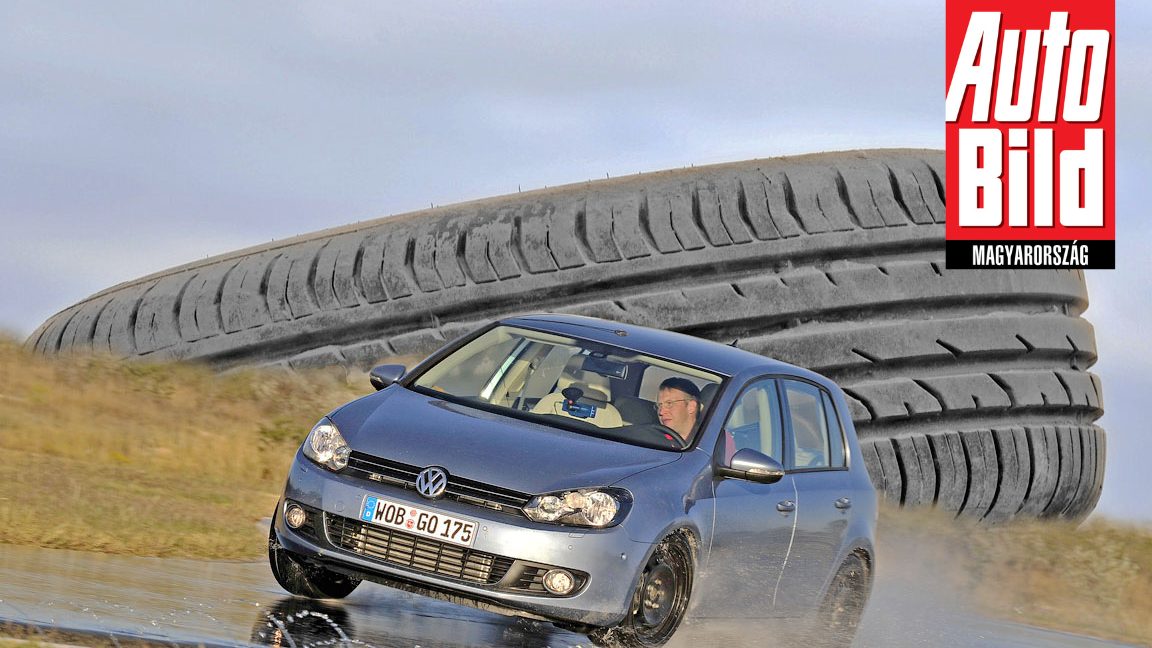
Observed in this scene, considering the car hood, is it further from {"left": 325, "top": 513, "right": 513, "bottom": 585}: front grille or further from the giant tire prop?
the giant tire prop

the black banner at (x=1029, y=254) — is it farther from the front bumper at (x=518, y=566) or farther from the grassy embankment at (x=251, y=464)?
the front bumper at (x=518, y=566)

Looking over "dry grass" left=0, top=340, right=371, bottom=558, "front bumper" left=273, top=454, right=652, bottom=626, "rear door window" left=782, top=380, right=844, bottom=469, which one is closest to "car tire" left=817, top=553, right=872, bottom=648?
"rear door window" left=782, top=380, right=844, bottom=469

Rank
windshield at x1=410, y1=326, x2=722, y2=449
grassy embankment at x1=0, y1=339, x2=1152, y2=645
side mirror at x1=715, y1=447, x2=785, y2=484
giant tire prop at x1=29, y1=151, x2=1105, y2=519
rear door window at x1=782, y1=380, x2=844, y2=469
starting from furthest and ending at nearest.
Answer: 1. giant tire prop at x1=29, y1=151, x2=1105, y2=519
2. grassy embankment at x1=0, y1=339, x2=1152, y2=645
3. rear door window at x1=782, y1=380, x2=844, y2=469
4. windshield at x1=410, y1=326, x2=722, y2=449
5. side mirror at x1=715, y1=447, x2=785, y2=484

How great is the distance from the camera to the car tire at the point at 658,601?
20.7ft

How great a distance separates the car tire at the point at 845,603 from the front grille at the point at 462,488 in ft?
7.74

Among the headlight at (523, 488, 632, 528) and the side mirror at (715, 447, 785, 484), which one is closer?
the headlight at (523, 488, 632, 528)

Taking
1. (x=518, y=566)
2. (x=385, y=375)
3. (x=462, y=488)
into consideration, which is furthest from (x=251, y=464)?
(x=518, y=566)

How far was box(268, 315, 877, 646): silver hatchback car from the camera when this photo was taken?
243 inches

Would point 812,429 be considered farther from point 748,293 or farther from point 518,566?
point 748,293

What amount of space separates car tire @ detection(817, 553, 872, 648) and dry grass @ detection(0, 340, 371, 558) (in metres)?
3.24

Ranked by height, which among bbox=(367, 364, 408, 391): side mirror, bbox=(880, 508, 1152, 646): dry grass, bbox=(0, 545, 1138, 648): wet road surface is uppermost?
bbox=(367, 364, 408, 391): side mirror

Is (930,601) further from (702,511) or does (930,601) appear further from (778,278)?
(702,511)

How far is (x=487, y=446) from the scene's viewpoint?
6.41 meters

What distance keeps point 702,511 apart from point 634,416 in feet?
2.40
